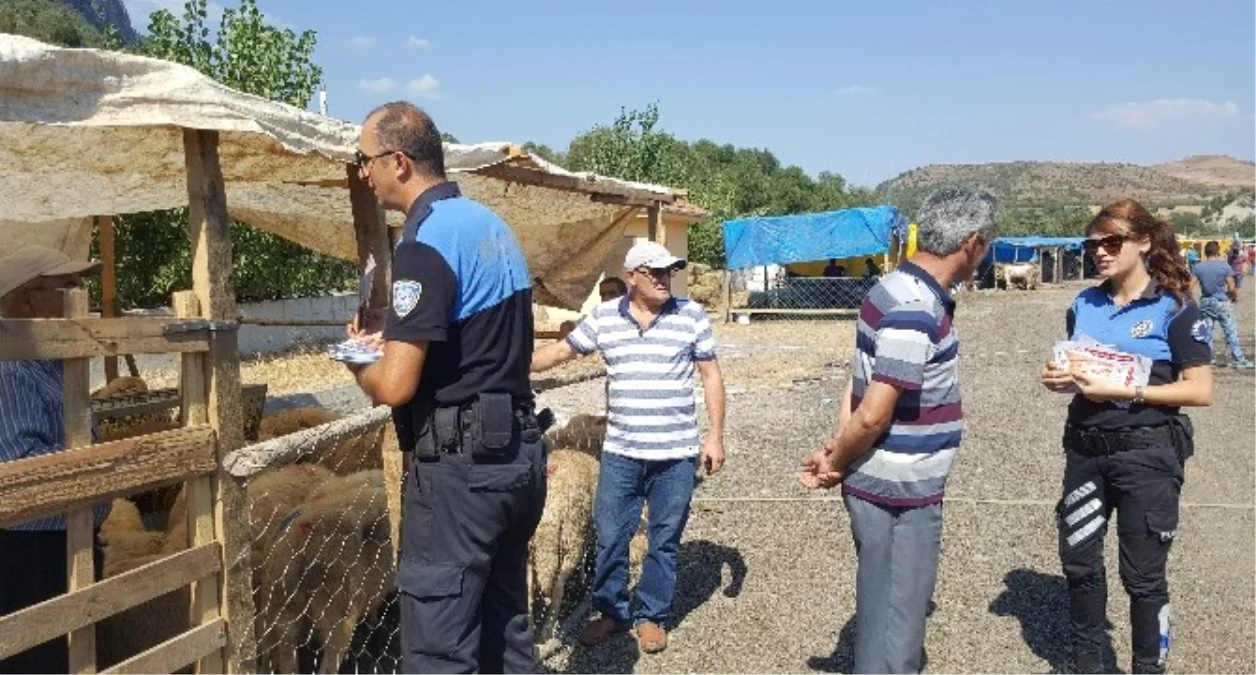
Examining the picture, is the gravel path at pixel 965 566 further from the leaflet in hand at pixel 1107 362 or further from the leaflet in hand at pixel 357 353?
the leaflet in hand at pixel 357 353

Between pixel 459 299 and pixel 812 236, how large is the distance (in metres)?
22.1

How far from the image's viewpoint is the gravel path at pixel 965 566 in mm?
4551

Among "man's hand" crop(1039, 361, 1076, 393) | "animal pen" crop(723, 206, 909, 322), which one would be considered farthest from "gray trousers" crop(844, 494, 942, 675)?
"animal pen" crop(723, 206, 909, 322)

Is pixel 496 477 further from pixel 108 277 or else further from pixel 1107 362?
pixel 108 277

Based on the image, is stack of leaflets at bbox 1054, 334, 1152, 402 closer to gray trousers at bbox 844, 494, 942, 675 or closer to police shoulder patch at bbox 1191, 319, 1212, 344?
police shoulder patch at bbox 1191, 319, 1212, 344

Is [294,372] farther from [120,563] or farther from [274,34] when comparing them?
[120,563]

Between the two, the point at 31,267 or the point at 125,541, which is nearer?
the point at 31,267

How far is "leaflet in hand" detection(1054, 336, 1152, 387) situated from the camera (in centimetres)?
372

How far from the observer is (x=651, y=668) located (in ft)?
14.6

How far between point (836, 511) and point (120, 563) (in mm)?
4717

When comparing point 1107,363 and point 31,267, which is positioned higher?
point 31,267

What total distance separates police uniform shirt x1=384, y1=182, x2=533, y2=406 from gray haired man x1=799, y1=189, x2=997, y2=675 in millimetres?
1086

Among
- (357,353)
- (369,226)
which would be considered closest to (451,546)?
(357,353)

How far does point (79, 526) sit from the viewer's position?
2.62m
